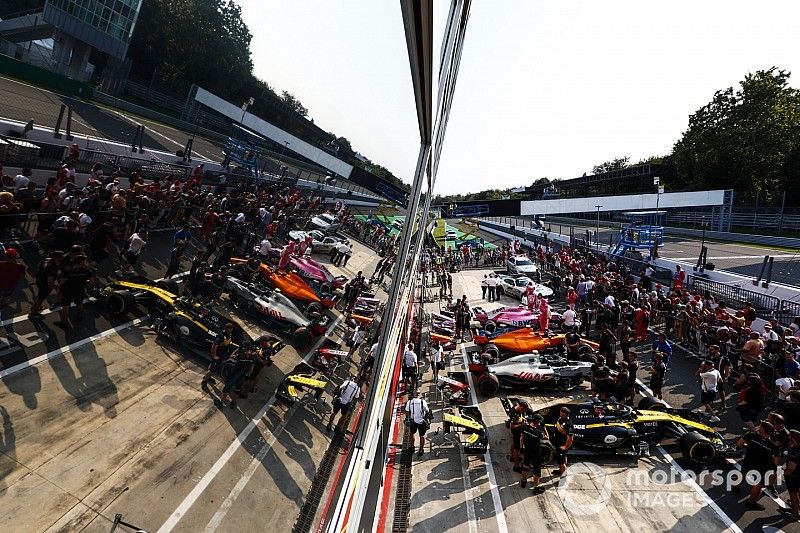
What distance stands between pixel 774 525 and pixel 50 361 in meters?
11.9

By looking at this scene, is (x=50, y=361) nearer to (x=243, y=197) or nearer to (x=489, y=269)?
(x=243, y=197)

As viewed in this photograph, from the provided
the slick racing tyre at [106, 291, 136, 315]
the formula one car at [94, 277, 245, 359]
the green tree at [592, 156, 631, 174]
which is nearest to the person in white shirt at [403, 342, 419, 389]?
the formula one car at [94, 277, 245, 359]

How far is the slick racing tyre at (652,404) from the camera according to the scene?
9375 millimetres

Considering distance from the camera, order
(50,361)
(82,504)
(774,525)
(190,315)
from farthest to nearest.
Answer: (190,315) → (50,361) → (774,525) → (82,504)

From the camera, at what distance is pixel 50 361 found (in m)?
7.75

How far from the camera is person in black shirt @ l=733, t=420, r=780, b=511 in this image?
6.91 meters

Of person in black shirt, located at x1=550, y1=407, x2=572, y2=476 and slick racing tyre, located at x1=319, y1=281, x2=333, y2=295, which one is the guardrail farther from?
person in black shirt, located at x1=550, y1=407, x2=572, y2=476

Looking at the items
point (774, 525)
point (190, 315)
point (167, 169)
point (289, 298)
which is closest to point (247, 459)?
point (190, 315)

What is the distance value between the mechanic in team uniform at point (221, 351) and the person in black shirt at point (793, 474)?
31.7 ft

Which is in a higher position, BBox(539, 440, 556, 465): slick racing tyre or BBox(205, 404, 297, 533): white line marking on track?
BBox(539, 440, 556, 465): slick racing tyre

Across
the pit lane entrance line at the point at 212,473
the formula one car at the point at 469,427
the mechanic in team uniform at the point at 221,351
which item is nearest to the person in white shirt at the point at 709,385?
the formula one car at the point at 469,427

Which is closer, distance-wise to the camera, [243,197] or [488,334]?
[488,334]

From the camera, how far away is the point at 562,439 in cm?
778

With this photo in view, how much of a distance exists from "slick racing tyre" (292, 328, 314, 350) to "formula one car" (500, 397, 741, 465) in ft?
18.6
